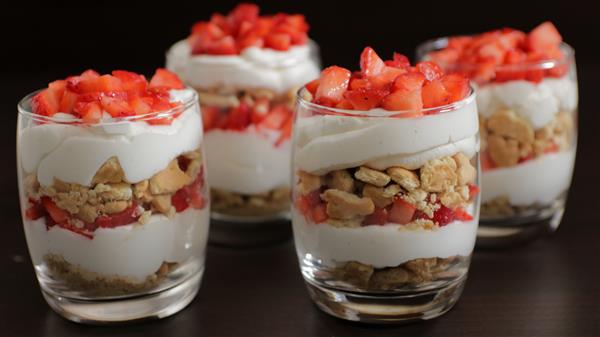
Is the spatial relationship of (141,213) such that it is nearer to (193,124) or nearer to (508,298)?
(193,124)

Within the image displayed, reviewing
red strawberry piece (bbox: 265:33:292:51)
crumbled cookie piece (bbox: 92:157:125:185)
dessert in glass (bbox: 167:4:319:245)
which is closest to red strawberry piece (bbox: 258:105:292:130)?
dessert in glass (bbox: 167:4:319:245)

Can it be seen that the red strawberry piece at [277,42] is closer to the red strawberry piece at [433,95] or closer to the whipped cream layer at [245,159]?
the whipped cream layer at [245,159]

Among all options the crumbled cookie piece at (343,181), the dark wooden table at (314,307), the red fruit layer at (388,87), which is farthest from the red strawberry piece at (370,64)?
the dark wooden table at (314,307)

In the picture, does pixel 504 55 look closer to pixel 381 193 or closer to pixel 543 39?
pixel 543 39

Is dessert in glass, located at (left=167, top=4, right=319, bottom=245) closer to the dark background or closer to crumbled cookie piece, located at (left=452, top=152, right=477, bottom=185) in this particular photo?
the dark background

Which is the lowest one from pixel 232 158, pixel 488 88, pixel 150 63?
pixel 150 63

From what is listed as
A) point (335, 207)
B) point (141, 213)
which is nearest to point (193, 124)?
point (141, 213)
